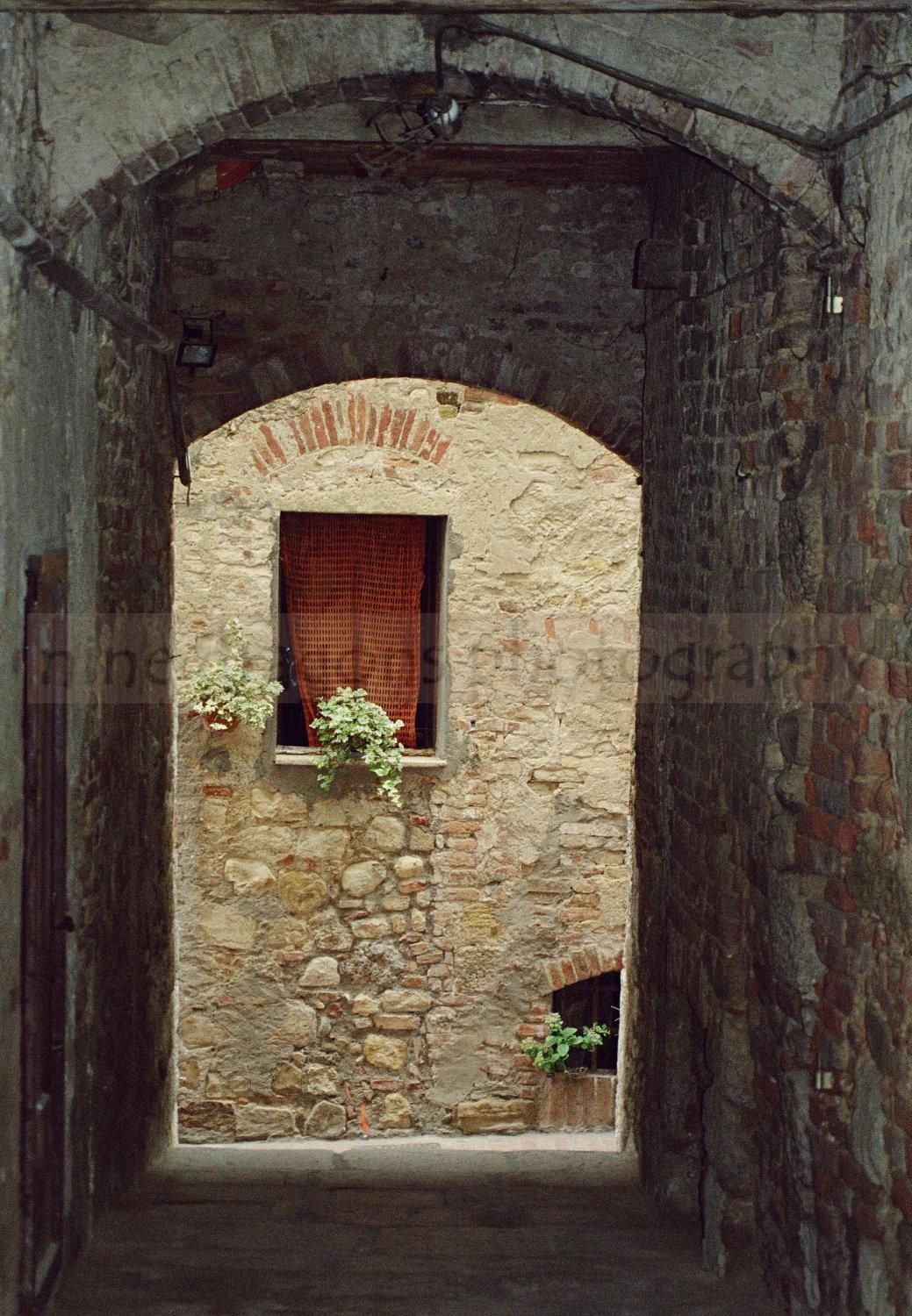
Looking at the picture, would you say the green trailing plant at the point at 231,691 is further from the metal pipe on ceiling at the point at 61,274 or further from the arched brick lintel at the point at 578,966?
the metal pipe on ceiling at the point at 61,274

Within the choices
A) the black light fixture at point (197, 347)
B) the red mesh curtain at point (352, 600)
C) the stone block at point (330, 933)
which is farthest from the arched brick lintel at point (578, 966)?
the black light fixture at point (197, 347)

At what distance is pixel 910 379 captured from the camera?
3.43 meters

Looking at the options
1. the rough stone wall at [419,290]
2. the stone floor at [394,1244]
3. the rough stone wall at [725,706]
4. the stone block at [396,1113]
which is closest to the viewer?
the rough stone wall at [725,706]

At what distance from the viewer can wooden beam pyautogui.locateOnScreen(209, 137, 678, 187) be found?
5621mm

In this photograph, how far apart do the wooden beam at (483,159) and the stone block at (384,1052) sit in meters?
4.61

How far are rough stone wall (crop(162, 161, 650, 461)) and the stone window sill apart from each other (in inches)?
97.0

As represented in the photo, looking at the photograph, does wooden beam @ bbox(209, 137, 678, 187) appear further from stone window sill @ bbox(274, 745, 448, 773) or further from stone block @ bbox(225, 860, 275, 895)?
stone block @ bbox(225, 860, 275, 895)

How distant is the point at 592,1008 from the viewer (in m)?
8.81

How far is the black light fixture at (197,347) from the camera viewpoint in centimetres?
635

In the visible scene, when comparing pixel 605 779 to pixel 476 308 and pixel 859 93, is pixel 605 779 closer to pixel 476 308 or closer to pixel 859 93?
pixel 476 308

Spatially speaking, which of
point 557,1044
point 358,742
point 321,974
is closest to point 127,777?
point 358,742

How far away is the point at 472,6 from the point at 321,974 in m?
5.91

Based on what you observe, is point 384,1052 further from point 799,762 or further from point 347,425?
point 799,762

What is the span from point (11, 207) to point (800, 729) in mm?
2362
